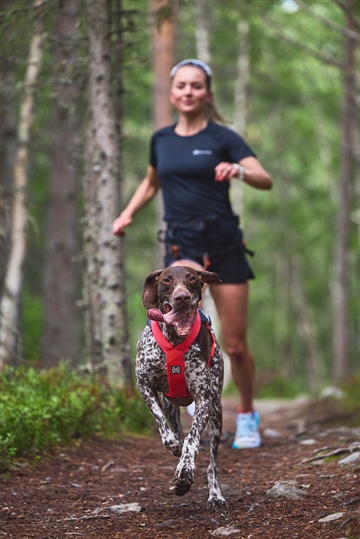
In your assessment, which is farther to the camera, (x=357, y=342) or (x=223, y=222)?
(x=357, y=342)

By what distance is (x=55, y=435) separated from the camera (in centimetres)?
586

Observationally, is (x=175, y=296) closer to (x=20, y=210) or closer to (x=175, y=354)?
(x=175, y=354)

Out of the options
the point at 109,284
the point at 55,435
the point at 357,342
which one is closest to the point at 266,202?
the point at 357,342

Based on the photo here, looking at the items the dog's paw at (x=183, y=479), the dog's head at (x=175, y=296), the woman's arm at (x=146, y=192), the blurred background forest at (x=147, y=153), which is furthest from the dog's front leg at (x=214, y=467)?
the blurred background forest at (x=147, y=153)

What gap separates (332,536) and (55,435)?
2838 millimetres

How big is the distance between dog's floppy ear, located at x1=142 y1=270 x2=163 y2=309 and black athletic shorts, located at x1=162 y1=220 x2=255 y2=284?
1.63 meters

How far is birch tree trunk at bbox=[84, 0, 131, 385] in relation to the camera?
7.62 meters

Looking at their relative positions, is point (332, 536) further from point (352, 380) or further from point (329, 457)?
point (352, 380)

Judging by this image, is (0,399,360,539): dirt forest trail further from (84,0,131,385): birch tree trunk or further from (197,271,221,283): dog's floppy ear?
(197,271,221,283): dog's floppy ear

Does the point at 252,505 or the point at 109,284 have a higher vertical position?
the point at 109,284

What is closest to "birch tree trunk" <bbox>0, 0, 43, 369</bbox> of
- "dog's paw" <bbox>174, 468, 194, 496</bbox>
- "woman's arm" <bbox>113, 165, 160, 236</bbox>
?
"woman's arm" <bbox>113, 165, 160, 236</bbox>

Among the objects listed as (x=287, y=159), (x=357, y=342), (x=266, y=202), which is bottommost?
(x=357, y=342)

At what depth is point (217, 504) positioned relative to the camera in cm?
435

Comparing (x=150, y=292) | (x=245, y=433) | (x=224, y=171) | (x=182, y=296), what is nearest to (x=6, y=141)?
(x=245, y=433)
